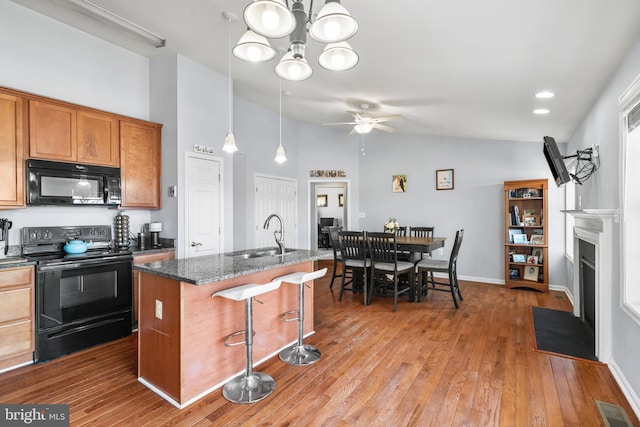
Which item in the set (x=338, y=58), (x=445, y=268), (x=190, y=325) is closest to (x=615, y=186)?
(x=445, y=268)

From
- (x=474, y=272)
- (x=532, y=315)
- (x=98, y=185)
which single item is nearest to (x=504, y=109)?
(x=532, y=315)

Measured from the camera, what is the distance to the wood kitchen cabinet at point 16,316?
99.2 inches

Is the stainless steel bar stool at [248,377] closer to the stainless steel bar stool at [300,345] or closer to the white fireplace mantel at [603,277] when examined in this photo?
the stainless steel bar stool at [300,345]

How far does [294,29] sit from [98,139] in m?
2.69

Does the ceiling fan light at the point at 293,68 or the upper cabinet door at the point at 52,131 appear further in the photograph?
the upper cabinet door at the point at 52,131

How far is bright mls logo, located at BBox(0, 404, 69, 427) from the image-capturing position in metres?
1.97

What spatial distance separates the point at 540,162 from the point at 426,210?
1.95m

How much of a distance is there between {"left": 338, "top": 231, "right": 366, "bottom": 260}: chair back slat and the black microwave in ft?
9.01

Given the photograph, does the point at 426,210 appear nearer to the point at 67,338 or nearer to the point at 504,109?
the point at 504,109

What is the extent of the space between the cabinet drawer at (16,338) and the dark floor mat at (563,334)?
4388mm

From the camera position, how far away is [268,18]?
160 cm

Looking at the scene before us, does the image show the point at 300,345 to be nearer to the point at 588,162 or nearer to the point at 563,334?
the point at 563,334

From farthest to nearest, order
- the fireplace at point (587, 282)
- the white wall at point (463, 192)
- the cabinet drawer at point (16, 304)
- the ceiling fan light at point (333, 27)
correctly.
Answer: the white wall at point (463, 192), the fireplace at point (587, 282), the cabinet drawer at point (16, 304), the ceiling fan light at point (333, 27)

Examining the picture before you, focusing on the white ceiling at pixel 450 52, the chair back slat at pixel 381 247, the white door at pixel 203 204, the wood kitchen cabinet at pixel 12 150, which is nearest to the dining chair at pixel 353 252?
the chair back slat at pixel 381 247
